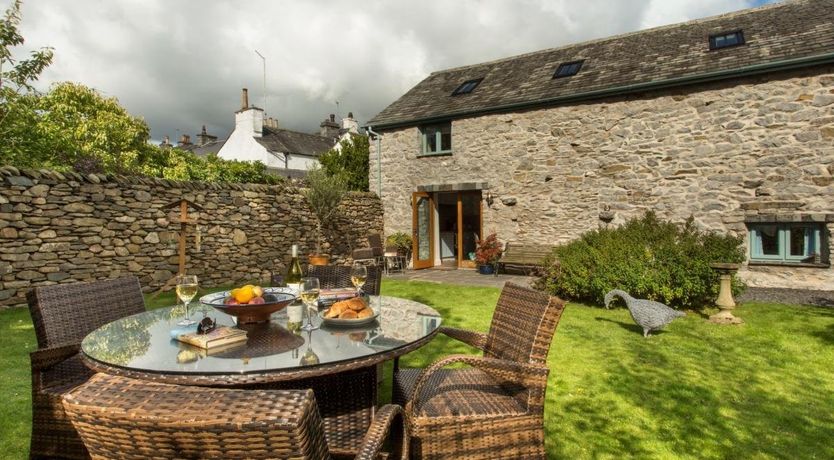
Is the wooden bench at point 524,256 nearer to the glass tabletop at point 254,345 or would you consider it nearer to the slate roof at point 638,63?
the slate roof at point 638,63

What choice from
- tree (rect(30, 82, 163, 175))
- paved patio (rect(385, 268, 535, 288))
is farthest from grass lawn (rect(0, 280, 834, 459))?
tree (rect(30, 82, 163, 175))

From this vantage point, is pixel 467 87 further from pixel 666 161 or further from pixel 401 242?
pixel 666 161

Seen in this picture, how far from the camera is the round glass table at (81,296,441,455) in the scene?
1.74 metres

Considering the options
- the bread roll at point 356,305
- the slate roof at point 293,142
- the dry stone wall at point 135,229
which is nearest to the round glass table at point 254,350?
the bread roll at point 356,305

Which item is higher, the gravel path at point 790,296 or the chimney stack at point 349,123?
the chimney stack at point 349,123

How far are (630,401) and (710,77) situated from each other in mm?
8439

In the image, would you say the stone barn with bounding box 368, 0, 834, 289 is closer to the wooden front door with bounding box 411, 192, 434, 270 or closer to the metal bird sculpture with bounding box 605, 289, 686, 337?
the wooden front door with bounding box 411, 192, 434, 270

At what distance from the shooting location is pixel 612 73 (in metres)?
10.9

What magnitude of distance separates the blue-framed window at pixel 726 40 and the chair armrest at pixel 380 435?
11.6 meters

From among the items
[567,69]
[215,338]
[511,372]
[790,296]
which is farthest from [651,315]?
[567,69]

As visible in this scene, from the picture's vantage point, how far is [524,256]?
1101cm

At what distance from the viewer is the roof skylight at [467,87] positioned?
1334 cm

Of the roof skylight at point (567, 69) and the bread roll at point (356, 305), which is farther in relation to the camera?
the roof skylight at point (567, 69)

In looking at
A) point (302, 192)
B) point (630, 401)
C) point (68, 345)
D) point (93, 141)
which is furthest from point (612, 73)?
point (93, 141)
